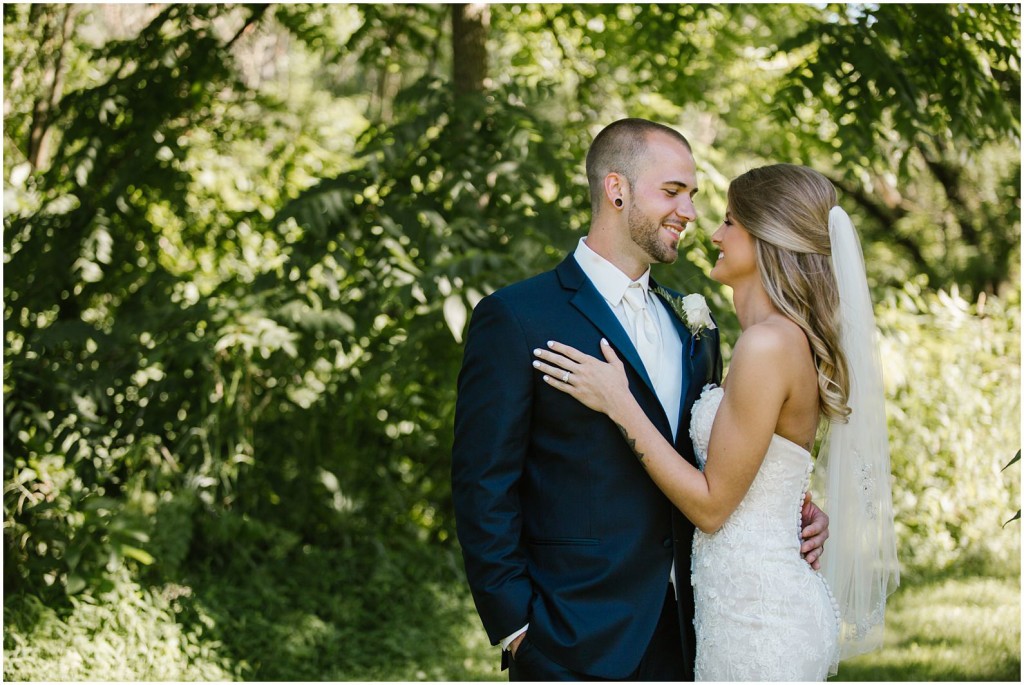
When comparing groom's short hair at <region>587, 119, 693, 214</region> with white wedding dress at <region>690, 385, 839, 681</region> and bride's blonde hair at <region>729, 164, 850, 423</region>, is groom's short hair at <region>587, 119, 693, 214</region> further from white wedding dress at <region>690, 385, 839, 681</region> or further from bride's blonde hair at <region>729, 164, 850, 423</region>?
white wedding dress at <region>690, 385, 839, 681</region>

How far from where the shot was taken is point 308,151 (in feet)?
20.6

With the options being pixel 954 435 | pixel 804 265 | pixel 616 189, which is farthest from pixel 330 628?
pixel 954 435

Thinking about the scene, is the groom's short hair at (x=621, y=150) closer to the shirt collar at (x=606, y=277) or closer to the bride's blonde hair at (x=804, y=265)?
the shirt collar at (x=606, y=277)

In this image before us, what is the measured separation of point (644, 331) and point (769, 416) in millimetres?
446

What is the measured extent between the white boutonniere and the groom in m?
0.18

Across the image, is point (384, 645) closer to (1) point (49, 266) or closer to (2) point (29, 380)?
(2) point (29, 380)

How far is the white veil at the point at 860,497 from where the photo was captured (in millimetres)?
2615

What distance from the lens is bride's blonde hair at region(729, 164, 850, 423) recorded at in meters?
2.54

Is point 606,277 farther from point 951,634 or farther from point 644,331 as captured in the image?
point 951,634

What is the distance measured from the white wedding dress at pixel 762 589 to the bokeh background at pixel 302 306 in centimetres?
162

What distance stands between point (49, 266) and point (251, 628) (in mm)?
2157

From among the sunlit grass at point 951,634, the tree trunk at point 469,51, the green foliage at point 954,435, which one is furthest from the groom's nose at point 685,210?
the green foliage at point 954,435

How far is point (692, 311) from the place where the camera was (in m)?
2.70

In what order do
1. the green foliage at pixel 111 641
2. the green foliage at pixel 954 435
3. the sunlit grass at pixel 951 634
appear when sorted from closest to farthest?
the green foliage at pixel 111 641 < the sunlit grass at pixel 951 634 < the green foliage at pixel 954 435
